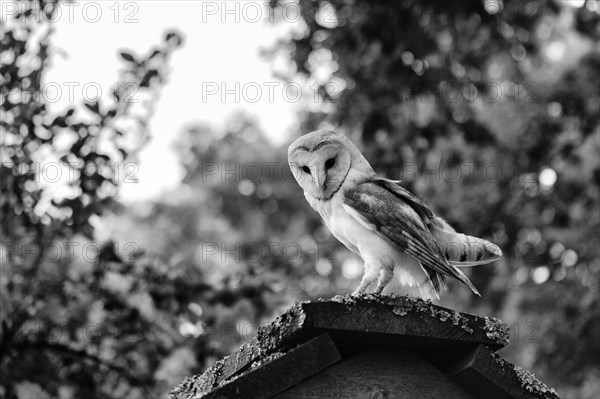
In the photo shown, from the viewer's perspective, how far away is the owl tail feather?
12.8 ft

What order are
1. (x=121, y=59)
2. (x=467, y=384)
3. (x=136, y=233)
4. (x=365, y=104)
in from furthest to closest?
(x=136, y=233) < (x=365, y=104) < (x=121, y=59) < (x=467, y=384)

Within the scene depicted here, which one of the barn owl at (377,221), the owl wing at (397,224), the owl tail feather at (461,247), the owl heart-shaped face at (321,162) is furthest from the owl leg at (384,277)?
the owl heart-shaped face at (321,162)

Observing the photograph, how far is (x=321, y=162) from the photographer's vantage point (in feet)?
12.4

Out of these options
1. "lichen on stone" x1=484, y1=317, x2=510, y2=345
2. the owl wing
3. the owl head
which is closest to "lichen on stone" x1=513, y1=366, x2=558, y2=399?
"lichen on stone" x1=484, y1=317, x2=510, y2=345

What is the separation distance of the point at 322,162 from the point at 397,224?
40 centimetres

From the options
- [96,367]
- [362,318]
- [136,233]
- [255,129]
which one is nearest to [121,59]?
[96,367]

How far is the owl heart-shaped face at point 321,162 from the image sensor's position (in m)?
3.80

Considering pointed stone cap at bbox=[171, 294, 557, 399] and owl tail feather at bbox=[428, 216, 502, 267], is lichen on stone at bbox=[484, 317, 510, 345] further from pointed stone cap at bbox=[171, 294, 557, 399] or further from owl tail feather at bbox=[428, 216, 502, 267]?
owl tail feather at bbox=[428, 216, 502, 267]

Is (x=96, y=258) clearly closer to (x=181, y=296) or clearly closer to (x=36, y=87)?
(x=181, y=296)

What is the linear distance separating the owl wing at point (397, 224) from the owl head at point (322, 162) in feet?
0.29

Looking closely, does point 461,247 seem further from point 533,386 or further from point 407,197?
point 533,386

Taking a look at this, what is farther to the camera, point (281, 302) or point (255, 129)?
point (255, 129)

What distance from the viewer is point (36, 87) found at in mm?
6406

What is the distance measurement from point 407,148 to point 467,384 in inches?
356
